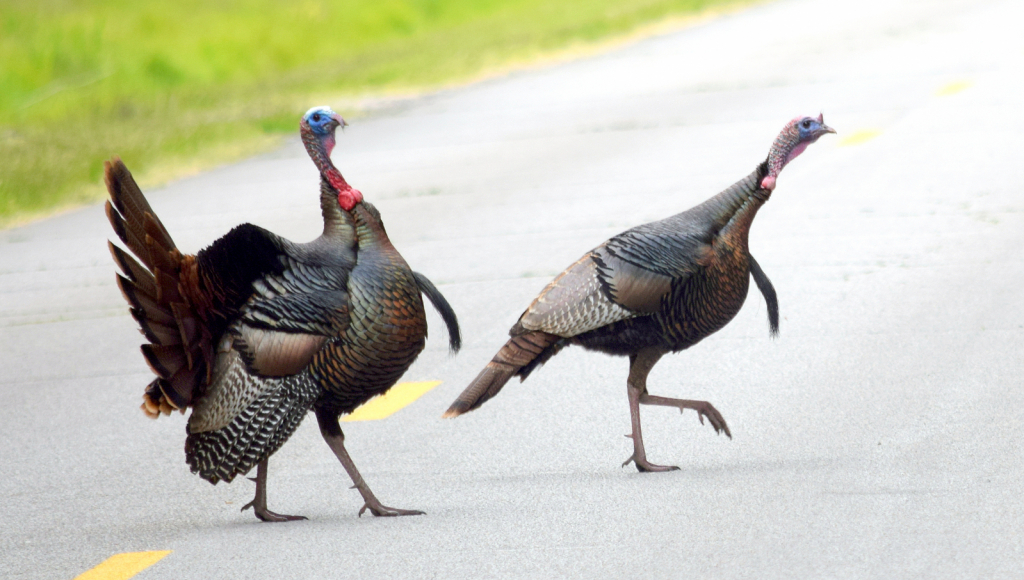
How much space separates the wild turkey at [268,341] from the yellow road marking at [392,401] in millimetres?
1485

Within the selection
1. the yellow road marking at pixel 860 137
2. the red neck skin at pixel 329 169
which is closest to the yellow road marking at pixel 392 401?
the red neck skin at pixel 329 169

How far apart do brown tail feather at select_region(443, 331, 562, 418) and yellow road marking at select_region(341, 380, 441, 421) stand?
1.22 metres

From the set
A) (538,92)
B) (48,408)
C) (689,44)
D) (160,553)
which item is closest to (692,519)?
(160,553)

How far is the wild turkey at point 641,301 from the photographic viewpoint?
5664 millimetres

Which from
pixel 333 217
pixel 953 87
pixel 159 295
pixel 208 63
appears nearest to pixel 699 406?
pixel 333 217

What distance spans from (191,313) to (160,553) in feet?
2.77

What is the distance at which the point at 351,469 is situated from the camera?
5.38 meters

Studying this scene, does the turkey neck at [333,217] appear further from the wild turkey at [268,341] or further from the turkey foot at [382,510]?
the turkey foot at [382,510]

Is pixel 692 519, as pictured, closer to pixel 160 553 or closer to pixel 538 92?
pixel 160 553

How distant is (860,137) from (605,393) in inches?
289

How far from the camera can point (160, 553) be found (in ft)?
16.8

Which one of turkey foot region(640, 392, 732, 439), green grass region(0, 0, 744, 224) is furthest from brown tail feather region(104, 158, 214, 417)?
green grass region(0, 0, 744, 224)

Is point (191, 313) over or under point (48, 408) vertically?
over

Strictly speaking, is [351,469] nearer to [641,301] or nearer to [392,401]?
[641,301]
